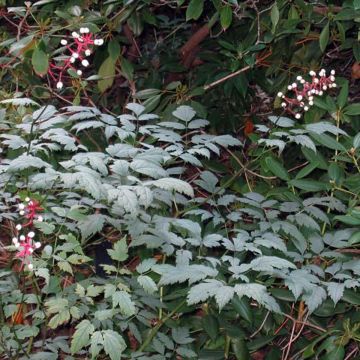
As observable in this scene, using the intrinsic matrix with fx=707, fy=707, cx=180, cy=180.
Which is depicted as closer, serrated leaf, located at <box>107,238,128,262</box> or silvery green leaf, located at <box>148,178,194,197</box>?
silvery green leaf, located at <box>148,178,194,197</box>

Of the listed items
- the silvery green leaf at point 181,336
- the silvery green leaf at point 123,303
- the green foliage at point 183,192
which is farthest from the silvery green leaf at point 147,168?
the silvery green leaf at point 181,336

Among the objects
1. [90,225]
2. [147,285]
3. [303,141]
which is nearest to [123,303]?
[147,285]

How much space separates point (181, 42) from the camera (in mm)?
2516

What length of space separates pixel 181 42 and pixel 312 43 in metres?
0.56

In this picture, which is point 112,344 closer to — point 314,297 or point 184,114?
point 314,297

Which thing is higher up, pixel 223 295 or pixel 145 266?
pixel 223 295

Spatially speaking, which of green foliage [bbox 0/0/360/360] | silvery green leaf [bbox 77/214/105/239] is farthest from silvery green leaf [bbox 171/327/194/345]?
silvery green leaf [bbox 77/214/105/239]

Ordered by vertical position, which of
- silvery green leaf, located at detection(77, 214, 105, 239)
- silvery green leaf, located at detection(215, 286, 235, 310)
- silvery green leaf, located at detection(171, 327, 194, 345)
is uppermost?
silvery green leaf, located at detection(215, 286, 235, 310)

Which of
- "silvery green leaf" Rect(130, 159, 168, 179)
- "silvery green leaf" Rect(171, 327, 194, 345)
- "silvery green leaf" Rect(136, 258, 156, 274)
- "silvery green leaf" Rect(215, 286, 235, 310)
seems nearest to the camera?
"silvery green leaf" Rect(215, 286, 235, 310)

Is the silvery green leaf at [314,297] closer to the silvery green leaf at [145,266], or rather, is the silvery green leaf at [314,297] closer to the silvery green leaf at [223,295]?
the silvery green leaf at [223,295]

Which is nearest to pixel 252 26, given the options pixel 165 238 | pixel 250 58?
pixel 250 58

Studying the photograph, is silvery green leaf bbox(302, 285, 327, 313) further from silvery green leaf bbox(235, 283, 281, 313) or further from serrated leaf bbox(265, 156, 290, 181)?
serrated leaf bbox(265, 156, 290, 181)

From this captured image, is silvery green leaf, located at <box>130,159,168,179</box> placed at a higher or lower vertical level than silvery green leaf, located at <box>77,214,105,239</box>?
higher

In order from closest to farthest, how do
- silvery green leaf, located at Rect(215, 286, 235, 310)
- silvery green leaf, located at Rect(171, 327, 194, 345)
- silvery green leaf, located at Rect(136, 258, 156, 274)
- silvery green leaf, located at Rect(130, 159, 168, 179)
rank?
1. silvery green leaf, located at Rect(215, 286, 235, 310)
2. silvery green leaf, located at Rect(130, 159, 168, 179)
3. silvery green leaf, located at Rect(136, 258, 156, 274)
4. silvery green leaf, located at Rect(171, 327, 194, 345)
